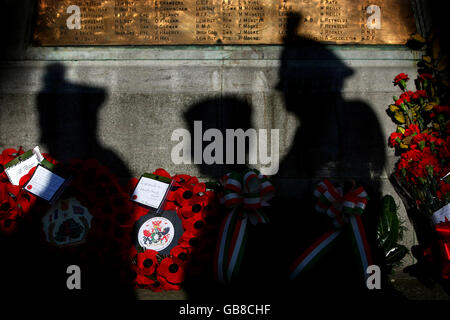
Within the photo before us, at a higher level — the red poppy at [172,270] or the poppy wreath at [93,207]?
the poppy wreath at [93,207]

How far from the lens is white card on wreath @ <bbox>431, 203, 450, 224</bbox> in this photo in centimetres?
384

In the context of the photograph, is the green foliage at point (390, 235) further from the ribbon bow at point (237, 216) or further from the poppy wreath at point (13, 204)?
the poppy wreath at point (13, 204)

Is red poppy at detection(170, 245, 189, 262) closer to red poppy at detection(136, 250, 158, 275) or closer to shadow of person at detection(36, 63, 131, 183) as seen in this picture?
red poppy at detection(136, 250, 158, 275)

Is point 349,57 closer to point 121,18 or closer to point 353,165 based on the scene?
point 353,165

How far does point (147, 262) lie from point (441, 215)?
3.54 metres

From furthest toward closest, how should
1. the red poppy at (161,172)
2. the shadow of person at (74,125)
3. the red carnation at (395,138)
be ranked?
the shadow of person at (74,125) < the red carnation at (395,138) < the red poppy at (161,172)

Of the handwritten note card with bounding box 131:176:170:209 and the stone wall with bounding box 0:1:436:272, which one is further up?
the stone wall with bounding box 0:1:436:272

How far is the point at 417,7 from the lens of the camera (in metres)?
5.08

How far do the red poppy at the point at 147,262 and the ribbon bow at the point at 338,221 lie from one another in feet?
5.27

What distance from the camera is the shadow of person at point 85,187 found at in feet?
12.9

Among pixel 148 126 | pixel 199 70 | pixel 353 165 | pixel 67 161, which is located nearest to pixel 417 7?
pixel 353 165

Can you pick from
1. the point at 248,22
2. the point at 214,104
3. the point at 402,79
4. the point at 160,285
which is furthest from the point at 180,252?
the point at 402,79

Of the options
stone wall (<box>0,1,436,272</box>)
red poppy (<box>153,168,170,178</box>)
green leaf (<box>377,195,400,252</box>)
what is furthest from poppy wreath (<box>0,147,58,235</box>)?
green leaf (<box>377,195,400,252</box>)

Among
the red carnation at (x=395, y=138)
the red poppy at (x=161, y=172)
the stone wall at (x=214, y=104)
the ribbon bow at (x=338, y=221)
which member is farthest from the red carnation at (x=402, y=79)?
the red poppy at (x=161, y=172)
